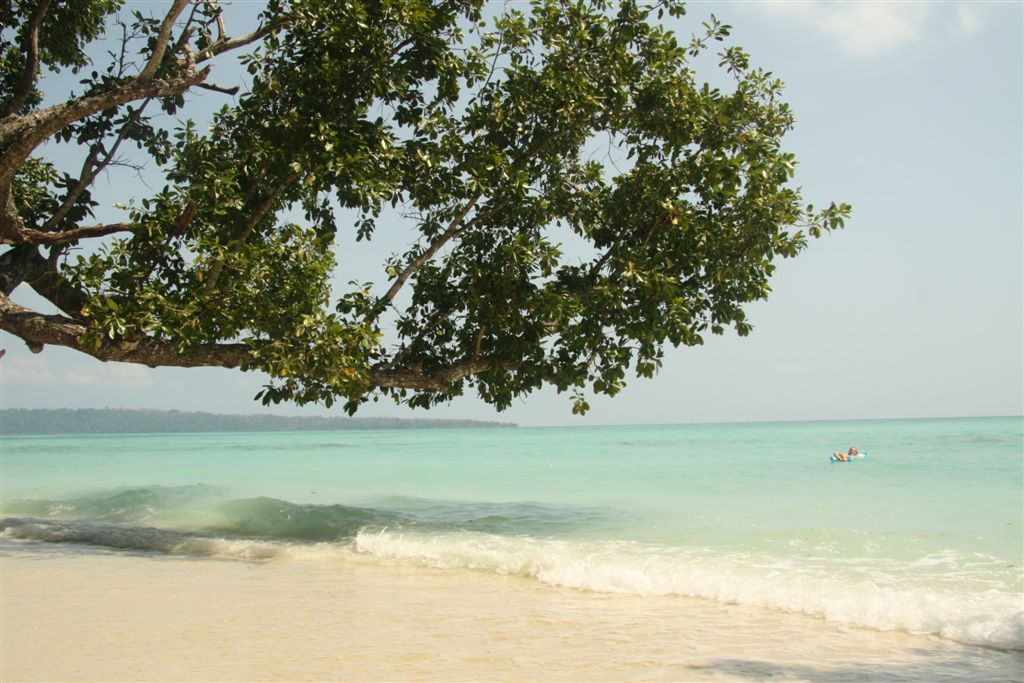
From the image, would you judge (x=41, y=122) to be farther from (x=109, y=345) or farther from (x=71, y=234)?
(x=109, y=345)

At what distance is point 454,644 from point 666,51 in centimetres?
764

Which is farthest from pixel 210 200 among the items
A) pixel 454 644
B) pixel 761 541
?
pixel 761 541

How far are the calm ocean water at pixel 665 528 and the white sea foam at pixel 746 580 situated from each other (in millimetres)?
22

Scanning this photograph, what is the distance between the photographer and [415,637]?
17.0 feet

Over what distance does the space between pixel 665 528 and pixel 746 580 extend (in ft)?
12.6

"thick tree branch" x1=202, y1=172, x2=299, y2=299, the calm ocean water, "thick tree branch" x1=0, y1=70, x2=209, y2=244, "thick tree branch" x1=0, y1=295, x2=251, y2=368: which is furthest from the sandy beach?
"thick tree branch" x1=0, y1=70, x2=209, y2=244

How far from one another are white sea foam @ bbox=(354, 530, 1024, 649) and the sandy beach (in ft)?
0.82

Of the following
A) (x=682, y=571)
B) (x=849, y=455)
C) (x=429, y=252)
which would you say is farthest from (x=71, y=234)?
(x=849, y=455)

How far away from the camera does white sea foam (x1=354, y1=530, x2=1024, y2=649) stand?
5.68 metres

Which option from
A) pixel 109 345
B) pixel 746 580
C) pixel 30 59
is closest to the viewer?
pixel 746 580

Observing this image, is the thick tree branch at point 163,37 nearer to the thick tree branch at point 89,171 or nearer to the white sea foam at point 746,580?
the thick tree branch at point 89,171

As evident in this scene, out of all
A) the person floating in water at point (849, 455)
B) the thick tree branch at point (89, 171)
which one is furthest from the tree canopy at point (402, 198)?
the person floating in water at point (849, 455)

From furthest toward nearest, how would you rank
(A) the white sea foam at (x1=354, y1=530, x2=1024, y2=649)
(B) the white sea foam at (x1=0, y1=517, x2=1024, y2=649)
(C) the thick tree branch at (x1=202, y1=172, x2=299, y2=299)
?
(C) the thick tree branch at (x1=202, y1=172, x2=299, y2=299) → (B) the white sea foam at (x1=0, y1=517, x2=1024, y2=649) → (A) the white sea foam at (x1=354, y1=530, x2=1024, y2=649)

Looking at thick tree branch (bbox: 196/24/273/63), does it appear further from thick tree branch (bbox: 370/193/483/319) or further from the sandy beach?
the sandy beach
